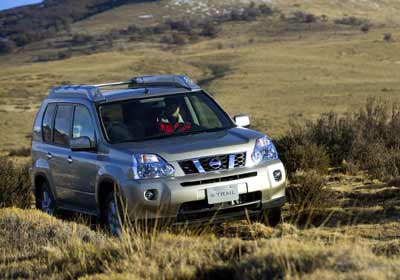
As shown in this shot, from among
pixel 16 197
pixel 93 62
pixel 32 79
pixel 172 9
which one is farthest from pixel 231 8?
pixel 16 197

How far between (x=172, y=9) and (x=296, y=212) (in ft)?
513

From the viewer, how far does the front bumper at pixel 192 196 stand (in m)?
8.30

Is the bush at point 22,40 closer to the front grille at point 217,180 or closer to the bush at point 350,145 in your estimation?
the bush at point 350,145

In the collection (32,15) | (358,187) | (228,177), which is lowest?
(32,15)

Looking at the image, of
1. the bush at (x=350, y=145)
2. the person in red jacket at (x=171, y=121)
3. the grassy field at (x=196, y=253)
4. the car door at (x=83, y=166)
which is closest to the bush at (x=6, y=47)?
the bush at (x=350, y=145)

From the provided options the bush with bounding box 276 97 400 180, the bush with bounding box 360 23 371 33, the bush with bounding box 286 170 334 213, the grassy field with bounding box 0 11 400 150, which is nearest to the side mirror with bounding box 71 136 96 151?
the bush with bounding box 286 170 334 213

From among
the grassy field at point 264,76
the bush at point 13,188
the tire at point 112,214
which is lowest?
the grassy field at point 264,76

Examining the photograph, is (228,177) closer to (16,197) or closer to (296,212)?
(296,212)

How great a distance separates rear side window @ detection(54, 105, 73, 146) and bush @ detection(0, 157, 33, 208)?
180 centimetres

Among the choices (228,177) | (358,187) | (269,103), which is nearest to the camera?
(228,177)

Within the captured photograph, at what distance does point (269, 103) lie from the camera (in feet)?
156

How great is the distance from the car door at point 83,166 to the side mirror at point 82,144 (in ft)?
0.17

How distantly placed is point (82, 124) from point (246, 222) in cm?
204

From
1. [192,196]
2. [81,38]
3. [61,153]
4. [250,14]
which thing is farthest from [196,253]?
[250,14]
